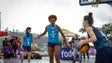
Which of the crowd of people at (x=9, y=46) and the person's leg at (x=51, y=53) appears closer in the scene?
the person's leg at (x=51, y=53)

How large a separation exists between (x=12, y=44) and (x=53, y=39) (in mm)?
17581

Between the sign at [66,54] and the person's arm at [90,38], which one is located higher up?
the person's arm at [90,38]

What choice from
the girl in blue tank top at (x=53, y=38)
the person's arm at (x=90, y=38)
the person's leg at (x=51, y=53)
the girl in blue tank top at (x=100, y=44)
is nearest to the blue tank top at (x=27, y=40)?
the girl in blue tank top at (x=53, y=38)

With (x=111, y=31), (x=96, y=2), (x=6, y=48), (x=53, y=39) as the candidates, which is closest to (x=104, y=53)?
(x=53, y=39)

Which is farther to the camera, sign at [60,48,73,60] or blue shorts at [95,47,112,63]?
sign at [60,48,73,60]

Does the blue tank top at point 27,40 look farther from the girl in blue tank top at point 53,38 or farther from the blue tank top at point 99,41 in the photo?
the blue tank top at point 99,41

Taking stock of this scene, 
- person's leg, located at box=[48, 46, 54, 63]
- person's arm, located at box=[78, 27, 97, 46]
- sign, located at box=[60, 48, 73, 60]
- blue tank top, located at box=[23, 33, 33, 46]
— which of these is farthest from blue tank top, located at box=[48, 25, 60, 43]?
sign, located at box=[60, 48, 73, 60]

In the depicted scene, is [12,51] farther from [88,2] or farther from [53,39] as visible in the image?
[53,39]

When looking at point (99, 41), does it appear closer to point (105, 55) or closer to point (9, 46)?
point (105, 55)

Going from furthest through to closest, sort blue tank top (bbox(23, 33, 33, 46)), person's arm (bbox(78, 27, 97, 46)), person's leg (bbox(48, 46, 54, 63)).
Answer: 1. blue tank top (bbox(23, 33, 33, 46))
2. person's leg (bbox(48, 46, 54, 63))
3. person's arm (bbox(78, 27, 97, 46))

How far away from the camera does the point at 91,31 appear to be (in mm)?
7895

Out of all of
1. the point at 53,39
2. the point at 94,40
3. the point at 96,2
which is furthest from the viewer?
the point at 96,2

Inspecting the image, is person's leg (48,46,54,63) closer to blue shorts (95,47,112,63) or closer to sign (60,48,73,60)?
blue shorts (95,47,112,63)

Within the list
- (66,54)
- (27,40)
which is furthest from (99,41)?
(66,54)
